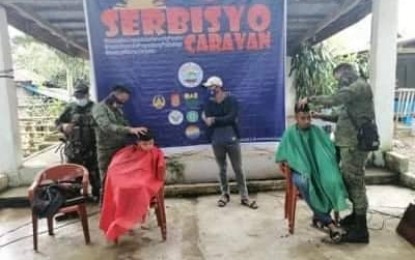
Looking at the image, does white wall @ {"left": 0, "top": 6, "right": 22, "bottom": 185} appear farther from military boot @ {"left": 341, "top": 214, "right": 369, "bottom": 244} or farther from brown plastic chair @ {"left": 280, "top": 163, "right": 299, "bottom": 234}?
military boot @ {"left": 341, "top": 214, "right": 369, "bottom": 244}

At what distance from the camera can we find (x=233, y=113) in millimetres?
4289

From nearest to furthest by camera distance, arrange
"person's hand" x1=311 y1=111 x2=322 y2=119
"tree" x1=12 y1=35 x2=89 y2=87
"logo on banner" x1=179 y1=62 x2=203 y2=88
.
Result: "person's hand" x1=311 y1=111 x2=322 y2=119, "logo on banner" x1=179 y1=62 x2=203 y2=88, "tree" x1=12 y1=35 x2=89 y2=87

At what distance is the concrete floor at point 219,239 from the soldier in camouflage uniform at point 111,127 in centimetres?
71

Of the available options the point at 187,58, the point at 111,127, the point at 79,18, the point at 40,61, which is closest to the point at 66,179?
the point at 111,127

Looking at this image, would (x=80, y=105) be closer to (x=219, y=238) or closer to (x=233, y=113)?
(x=233, y=113)

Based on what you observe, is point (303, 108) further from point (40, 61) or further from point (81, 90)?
point (40, 61)

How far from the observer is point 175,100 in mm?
4688

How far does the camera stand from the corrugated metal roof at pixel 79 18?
5.04 m

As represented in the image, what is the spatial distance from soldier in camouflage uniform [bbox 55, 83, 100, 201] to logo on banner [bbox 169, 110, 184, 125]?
87cm

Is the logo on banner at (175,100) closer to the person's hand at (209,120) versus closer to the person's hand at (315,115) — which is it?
the person's hand at (209,120)

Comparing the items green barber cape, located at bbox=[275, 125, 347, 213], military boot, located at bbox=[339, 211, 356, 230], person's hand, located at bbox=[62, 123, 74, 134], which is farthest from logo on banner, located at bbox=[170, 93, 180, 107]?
military boot, located at bbox=[339, 211, 356, 230]

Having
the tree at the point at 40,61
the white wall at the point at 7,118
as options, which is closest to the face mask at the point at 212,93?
the white wall at the point at 7,118

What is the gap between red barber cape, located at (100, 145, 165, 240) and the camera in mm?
3404

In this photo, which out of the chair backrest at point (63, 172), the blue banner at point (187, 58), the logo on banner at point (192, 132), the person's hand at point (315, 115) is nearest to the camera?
the person's hand at point (315, 115)
